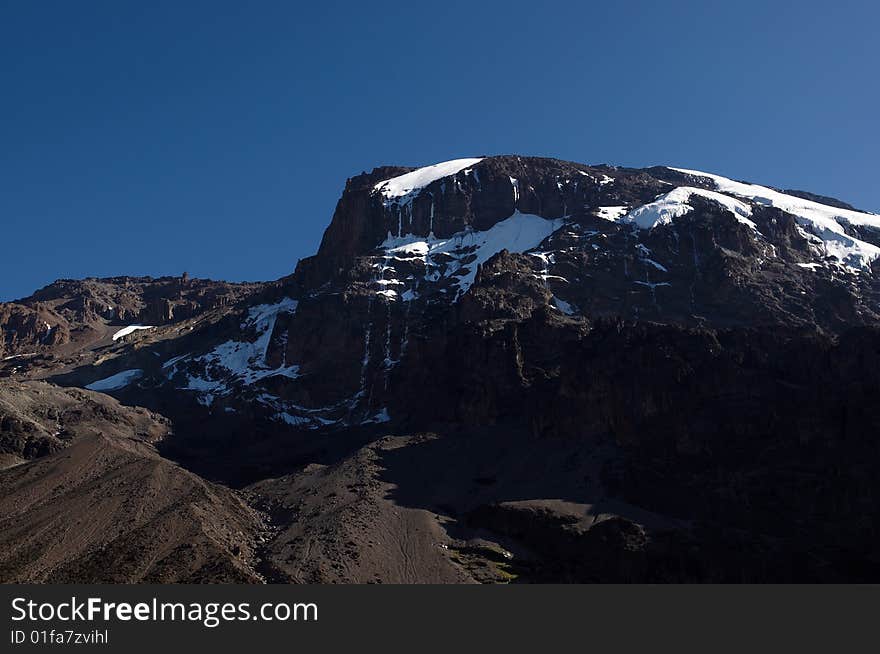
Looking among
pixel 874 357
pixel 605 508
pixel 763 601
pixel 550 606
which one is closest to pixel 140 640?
pixel 550 606

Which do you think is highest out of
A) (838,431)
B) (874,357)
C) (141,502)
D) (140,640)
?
(874,357)

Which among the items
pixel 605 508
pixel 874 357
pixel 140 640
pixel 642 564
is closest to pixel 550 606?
pixel 140 640

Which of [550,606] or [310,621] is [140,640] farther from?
[550,606]

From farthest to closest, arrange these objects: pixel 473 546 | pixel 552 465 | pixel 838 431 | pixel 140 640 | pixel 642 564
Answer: pixel 552 465
pixel 838 431
pixel 473 546
pixel 642 564
pixel 140 640

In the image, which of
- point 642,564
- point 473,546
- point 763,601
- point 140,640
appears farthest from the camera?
point 473,546

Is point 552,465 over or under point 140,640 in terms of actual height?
over

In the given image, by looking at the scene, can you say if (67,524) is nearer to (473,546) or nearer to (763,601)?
(473,546)

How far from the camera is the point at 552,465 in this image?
187 meters

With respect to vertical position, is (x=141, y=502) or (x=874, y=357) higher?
(x=874, y=357)

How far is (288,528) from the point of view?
553ft

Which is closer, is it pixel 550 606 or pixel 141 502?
pixel 550 606

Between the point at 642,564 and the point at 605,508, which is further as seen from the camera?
the point at 605,508

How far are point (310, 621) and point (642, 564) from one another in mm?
67373

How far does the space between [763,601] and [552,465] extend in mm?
80941
